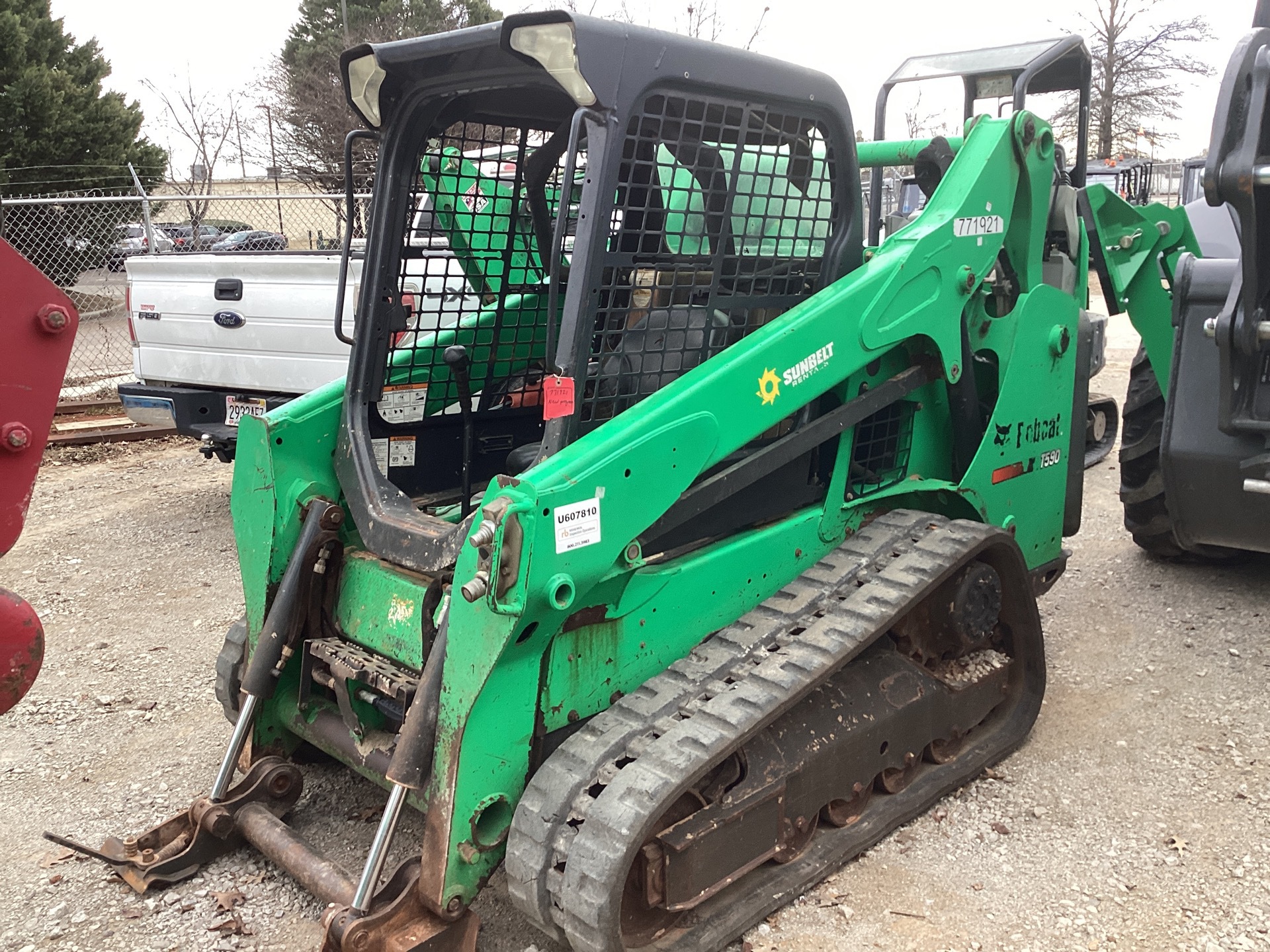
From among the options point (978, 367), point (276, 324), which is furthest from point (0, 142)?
point (978, 367)

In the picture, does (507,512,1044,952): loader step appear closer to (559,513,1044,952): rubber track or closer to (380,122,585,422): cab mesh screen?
(559,513,1044,952): rubber track

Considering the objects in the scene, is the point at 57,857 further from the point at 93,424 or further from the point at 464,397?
the point at 93,424

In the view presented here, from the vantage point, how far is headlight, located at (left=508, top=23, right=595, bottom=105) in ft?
9.07

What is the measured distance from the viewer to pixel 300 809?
3.80 metres

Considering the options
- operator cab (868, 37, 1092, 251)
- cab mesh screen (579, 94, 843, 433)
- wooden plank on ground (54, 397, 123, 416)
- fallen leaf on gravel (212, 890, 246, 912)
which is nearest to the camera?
cab mesh screen (579, 94, 843, 433)

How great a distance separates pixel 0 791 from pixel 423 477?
6.19ft

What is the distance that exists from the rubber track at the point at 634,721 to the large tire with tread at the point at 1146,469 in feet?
8.35

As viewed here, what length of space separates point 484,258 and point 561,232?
107 centimetres

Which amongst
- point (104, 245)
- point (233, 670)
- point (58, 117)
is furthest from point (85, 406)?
point (58, 117)

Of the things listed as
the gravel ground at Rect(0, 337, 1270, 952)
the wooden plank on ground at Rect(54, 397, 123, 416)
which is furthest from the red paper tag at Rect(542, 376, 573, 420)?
the wooden plank on ground at Rect(54, 397, 123, 416)

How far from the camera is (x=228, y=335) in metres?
7.21

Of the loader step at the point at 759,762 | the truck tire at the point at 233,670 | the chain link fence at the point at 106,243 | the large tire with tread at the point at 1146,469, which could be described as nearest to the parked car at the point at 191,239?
the chain link fence at the point at 106,243

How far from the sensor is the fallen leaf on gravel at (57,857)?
3543mm

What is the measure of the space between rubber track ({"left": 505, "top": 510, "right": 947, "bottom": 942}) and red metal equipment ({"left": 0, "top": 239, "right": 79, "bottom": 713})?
1231mm
